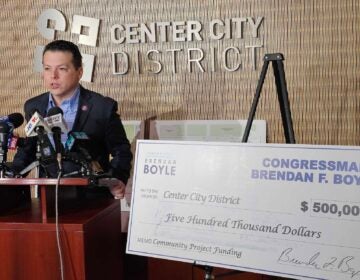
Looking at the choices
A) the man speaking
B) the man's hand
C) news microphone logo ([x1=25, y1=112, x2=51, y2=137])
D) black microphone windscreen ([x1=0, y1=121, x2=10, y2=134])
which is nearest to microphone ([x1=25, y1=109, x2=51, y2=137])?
news microphone logo ([x1=25, y1=112, x2=51, y2=137])

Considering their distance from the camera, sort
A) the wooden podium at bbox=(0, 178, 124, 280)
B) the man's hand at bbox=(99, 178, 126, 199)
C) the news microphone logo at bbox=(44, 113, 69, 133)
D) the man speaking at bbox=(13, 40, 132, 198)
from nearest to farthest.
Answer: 1. the wooden podium at bbox=(0, 178, 124, 280)
2. the news microphone logo at bbox=(44, 113, 69, 133)
3. the man's hand at bbox=(99, 178, 126, 199)
4. the man speaking at bbox=(13, 40, 132, 198)

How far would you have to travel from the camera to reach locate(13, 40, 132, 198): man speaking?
2004 mm

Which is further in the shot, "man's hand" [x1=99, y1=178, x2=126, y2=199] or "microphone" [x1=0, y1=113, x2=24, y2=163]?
"man's hand" [x1=99, y1=178, x2=126, y2=199]

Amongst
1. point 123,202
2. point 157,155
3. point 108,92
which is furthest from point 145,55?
point 157,155

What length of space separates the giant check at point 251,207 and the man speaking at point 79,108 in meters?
0.38

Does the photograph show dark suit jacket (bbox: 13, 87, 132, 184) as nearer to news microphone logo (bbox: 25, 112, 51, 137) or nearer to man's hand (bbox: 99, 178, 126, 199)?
man's hand (bbox: 99, 178, 126, 199)

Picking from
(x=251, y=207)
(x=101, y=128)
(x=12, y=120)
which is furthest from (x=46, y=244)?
(x=101, y=128)

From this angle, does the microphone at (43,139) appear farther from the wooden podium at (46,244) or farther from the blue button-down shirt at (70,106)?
the blue button-down shirt at (70,106)

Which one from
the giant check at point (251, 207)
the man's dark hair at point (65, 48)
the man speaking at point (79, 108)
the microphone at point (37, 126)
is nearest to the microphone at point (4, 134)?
the microphone at point (37, 126)

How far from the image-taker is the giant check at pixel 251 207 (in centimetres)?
139

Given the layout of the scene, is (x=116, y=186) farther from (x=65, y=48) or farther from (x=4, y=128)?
(x=65, y=48)

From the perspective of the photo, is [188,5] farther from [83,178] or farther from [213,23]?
[83,178]

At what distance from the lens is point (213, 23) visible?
8.43 ft

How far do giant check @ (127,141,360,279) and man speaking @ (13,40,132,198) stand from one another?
38 cm
